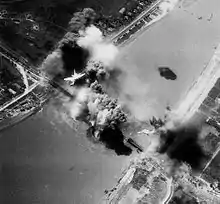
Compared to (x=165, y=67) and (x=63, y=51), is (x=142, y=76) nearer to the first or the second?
(x=165, y=67)

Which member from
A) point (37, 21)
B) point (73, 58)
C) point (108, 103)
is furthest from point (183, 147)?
point (37, 21)

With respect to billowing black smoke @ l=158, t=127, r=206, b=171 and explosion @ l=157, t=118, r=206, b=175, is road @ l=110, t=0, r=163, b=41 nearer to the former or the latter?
explosion @ l=157, t=118, r=206, b=175

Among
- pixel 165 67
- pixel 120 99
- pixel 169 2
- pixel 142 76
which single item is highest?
pixel 169 2

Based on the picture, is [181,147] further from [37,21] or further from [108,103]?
[37,21]

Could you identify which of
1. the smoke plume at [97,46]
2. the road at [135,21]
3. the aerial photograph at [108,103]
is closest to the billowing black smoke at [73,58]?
the aerial photograph at [108,103]

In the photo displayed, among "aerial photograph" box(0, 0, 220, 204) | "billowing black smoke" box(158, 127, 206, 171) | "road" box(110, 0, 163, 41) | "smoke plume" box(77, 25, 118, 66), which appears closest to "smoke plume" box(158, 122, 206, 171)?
"billowing black smoke" box(158, 127, 206, 171)

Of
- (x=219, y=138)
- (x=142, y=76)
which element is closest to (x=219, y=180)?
(x=219, y=138)
